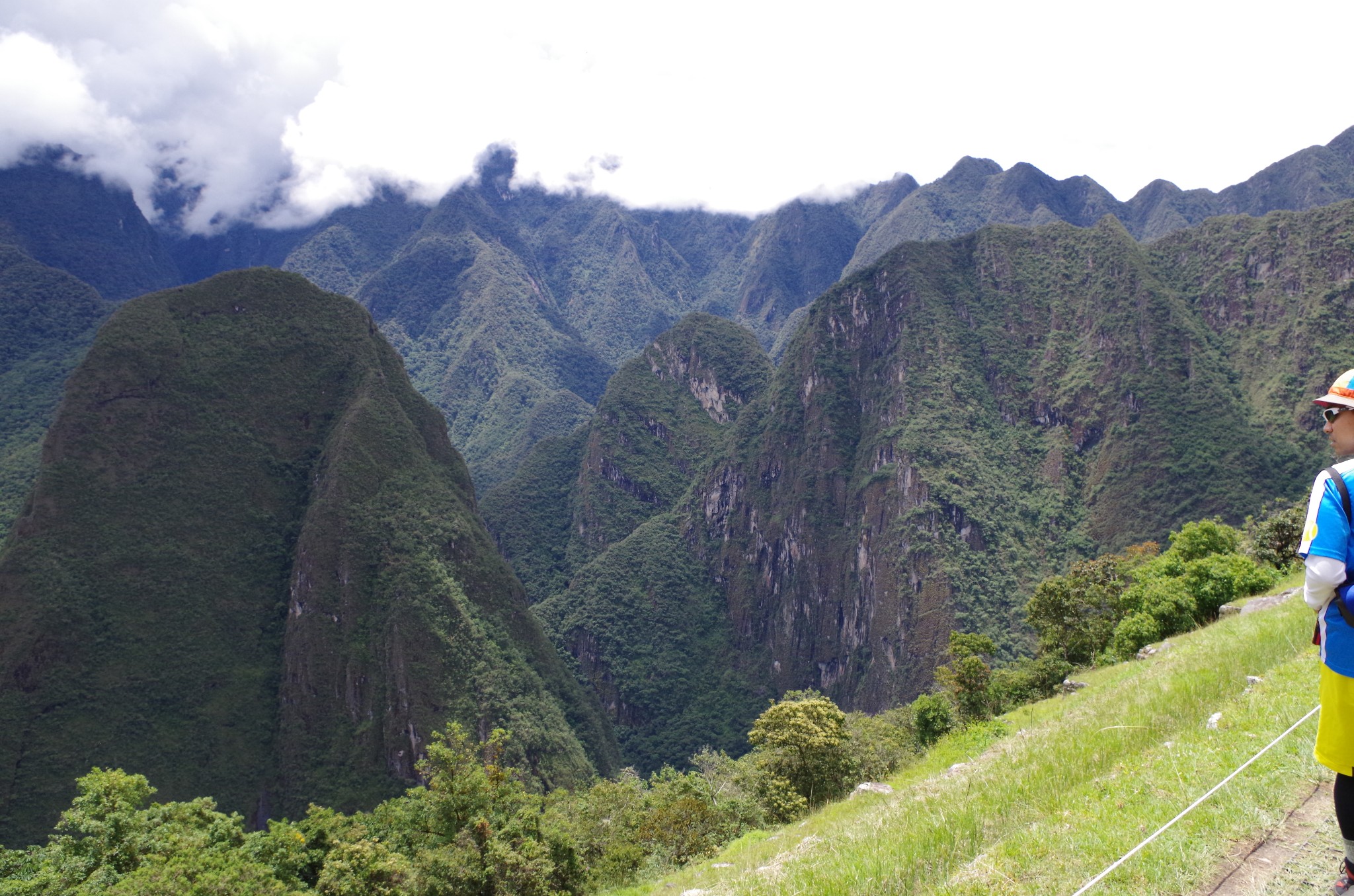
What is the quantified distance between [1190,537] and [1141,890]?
34218 mm

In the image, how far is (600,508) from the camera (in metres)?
148

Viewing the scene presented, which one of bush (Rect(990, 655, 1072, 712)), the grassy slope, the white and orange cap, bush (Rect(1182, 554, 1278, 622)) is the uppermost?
the white and orange cap

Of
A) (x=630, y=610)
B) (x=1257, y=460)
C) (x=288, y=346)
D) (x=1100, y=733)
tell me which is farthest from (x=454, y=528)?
(x=1257, y=460)

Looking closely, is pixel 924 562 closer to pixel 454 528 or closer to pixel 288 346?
pixel 454 528

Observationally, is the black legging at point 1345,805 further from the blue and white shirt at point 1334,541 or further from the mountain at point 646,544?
the mountain at point 646,544

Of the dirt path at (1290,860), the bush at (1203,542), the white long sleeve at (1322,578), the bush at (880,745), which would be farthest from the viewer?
the bush at (1203,542)

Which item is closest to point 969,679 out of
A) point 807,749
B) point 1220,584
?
point 807,749

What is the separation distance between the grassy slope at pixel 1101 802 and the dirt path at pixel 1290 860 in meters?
0.09

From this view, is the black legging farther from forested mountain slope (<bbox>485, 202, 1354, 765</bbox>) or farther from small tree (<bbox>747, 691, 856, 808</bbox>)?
forested mountain slope (<bbox>485, 202, 1354, 765</bbox>)

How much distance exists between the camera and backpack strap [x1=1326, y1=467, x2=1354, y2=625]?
364 cm

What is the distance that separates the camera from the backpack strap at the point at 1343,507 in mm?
3641

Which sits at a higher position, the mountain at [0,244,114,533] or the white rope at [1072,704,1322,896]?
the mountain at [0,244,114,533]

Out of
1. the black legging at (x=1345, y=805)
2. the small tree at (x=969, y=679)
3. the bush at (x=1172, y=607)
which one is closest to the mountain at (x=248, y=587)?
the small tree at (x=969, y=679)

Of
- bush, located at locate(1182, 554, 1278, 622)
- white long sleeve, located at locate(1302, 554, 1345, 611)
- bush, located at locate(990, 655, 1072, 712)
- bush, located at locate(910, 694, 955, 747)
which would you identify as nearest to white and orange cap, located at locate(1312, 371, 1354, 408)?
white long sleeve, located at locate(1302, 554, 1345, 611)
